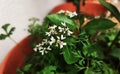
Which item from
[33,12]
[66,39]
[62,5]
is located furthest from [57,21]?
[62,5]

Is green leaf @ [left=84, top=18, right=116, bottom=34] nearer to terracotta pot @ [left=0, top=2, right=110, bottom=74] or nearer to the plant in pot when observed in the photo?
the plant in pot

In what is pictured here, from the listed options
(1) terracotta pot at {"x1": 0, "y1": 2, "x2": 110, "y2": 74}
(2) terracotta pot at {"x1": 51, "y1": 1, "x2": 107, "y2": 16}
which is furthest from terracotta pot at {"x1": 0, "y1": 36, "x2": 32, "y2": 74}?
(2) terracotta pot at {"x1": 51, "y1": 1, "x2": 107, "y2": 16}

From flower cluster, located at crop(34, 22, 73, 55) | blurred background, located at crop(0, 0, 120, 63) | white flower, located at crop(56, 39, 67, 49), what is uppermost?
blurred background, located at crop(0, 0, 120, 63)

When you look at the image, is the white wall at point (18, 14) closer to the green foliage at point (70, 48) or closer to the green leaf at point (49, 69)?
the green foliage at point (70, 48)

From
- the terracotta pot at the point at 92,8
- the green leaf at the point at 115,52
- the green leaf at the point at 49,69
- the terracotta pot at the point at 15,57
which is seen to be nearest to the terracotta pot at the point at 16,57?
the terracotta pot at the point at 15,57

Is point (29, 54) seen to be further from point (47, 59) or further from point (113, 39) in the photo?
point (113, 39)

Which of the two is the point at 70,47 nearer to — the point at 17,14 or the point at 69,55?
the point at 69,55
